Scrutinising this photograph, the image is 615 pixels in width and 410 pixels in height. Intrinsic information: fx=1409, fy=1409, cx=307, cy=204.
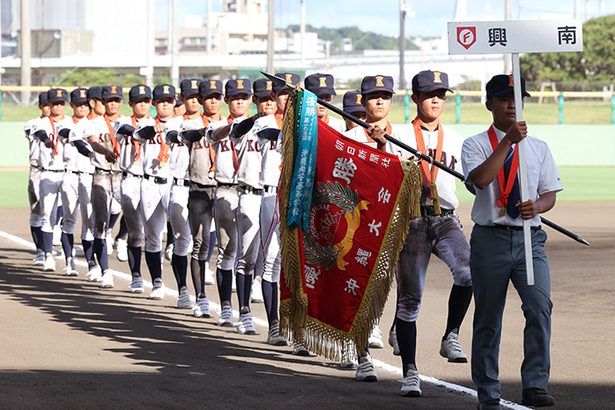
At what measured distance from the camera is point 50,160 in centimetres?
1861

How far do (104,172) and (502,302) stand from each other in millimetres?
9108

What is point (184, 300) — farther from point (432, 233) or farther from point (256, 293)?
point (432, 233)

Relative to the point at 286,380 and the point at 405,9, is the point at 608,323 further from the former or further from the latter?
the point at 405,9

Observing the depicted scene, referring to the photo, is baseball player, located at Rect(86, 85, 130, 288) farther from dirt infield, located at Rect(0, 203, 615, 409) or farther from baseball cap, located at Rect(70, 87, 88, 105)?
baseball cap, located at Rect(70, 87, 88, 105)

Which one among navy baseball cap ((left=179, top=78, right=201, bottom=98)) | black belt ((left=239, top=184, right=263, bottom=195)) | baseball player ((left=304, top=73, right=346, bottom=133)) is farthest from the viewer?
navy baseball cap ((left=179, top=78, right=201, bottom=98))

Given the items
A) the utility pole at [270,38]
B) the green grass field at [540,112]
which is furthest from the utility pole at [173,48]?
the utility pole at [270,38]

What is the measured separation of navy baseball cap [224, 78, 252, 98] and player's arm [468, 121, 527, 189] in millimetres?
5094

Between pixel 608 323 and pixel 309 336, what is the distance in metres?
3.90

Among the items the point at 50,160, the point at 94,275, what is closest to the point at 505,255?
the point at 94,275

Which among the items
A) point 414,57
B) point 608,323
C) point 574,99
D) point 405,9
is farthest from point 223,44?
point 608,323

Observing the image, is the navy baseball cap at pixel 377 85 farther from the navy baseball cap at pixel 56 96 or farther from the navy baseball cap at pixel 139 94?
the navy baseball cap at pixel 56 96

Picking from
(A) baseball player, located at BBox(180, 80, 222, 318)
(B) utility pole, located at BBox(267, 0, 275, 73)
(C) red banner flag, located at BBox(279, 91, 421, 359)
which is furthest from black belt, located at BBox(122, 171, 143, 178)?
(B) utility pole, located at BBox(267, 0, 275, 73)

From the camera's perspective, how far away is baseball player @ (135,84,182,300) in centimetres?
1550

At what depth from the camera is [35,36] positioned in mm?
99812
